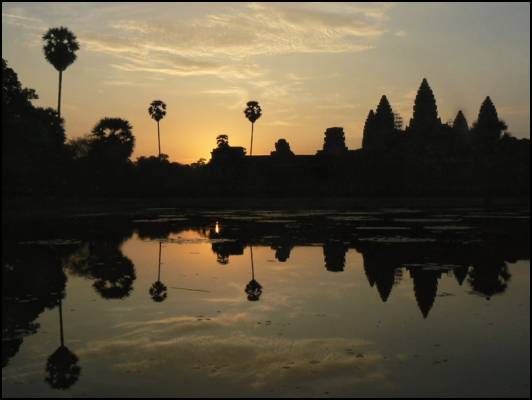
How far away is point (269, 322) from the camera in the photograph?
11852mm

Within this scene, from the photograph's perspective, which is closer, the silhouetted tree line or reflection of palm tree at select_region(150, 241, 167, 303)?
reflection of palm tree at select_region(150, 241, 167, 303)

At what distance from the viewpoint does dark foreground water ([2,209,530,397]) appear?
8250mm

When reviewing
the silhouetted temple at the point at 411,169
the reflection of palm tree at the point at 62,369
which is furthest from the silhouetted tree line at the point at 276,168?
the reflection of palm tree at the point at 62,369

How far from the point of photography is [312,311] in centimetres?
1286

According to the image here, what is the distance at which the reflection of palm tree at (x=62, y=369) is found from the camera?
827 centimetres

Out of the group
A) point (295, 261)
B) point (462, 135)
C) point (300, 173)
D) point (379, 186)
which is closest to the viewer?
point (295, 261)

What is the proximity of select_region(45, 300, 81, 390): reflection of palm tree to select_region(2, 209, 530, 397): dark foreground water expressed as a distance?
3 cm

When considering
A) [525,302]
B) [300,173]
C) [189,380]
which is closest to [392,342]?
[189,380]

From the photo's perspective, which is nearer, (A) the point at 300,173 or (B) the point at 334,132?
(A) the point at 300,173

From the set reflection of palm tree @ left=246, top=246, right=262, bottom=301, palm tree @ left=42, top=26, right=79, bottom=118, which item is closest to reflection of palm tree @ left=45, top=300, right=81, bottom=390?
reflection of palm tree @ left=246, top=246, right=262, bottom=301

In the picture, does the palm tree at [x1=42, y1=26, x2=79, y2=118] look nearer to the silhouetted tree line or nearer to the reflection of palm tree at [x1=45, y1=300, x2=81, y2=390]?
the silhouetted tree line

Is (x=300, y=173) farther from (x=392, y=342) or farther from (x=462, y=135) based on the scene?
(x=392, y=342)

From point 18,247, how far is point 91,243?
3.28 m

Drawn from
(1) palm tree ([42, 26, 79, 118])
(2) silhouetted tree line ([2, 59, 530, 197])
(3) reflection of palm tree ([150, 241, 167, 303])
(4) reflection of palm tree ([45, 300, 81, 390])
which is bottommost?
(4) reflection of palm tree ([45, 300, 81, 390])
